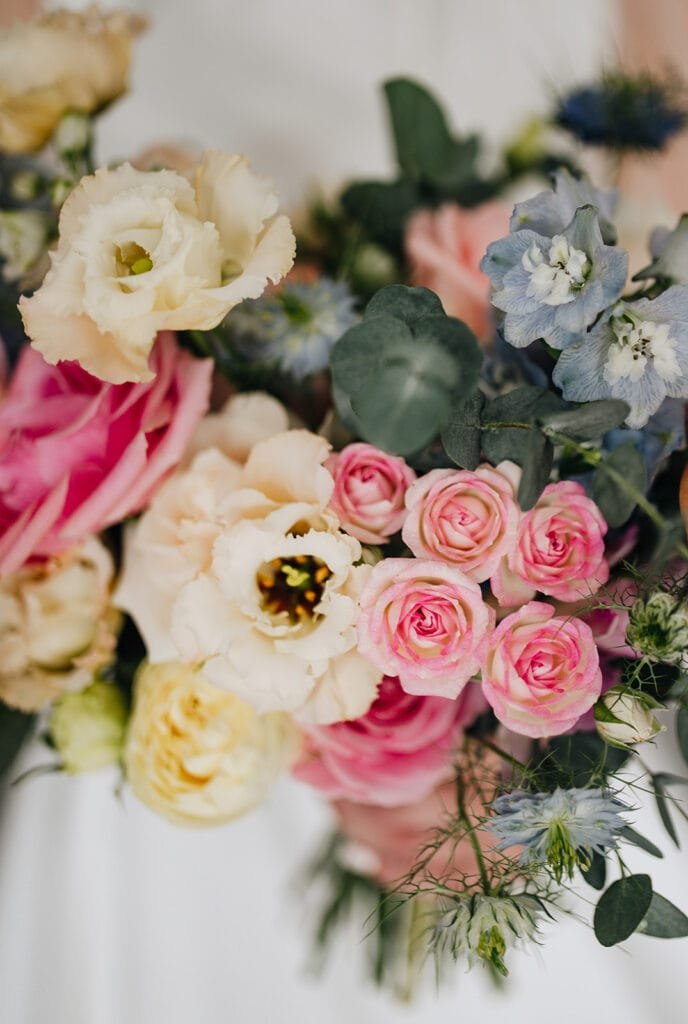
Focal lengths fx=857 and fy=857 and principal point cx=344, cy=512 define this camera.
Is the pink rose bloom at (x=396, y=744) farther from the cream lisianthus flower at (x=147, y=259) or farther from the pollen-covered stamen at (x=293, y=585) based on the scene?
the cream lisianthus flower at (x=147, y=259)

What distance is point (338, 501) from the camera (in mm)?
351

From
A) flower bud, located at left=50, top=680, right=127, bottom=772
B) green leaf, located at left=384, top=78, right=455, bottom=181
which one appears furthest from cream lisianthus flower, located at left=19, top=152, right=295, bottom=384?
green leaf, located at left=384, top=78, right=455, bottom=181

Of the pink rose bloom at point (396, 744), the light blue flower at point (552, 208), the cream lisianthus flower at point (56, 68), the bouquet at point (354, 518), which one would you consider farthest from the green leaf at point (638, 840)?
the cream lisianthus flower at point (56, 68)

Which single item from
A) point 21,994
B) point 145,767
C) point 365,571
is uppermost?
point 365,571

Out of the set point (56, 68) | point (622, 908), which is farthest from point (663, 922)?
point (56, 68)

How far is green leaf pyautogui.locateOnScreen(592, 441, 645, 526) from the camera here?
32 cm

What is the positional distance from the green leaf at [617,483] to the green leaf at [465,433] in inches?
1.9

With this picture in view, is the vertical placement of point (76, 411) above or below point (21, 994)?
above

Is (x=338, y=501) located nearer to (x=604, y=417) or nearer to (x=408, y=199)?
(x=604, y=417)

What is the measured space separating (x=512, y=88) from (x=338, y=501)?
67 centimetres

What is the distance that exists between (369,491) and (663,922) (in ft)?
0.70

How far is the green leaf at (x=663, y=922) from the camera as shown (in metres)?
0.35

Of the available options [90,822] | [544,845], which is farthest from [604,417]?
[90,822]

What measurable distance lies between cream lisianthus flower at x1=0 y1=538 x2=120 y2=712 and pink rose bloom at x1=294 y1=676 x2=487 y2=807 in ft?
0.42
